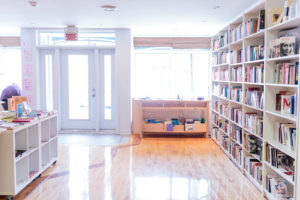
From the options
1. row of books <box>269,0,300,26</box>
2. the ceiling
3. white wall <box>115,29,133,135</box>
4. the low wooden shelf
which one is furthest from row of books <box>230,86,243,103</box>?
white wall <box>115,29,133,135</box>

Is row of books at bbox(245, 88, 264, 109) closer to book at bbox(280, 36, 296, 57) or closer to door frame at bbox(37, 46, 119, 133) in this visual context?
book at bbox(280, 36, 296, 57)

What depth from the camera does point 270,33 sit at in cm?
348

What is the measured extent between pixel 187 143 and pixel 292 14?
12.4 ft

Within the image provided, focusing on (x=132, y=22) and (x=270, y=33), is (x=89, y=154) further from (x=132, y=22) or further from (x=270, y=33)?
(x=270, y=33)

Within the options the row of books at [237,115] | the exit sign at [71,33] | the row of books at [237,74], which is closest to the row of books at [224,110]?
the row of books at [237,115]

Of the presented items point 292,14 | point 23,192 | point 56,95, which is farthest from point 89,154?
point 292,14

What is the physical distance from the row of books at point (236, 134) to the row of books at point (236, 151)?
0.10 metres

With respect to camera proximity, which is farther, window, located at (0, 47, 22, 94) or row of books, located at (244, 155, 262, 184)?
window, located at (0, 47, 22, 94)

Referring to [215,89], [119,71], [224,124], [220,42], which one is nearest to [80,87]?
[119,71]

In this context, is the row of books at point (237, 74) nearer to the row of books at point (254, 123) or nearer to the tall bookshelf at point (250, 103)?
the tall bookshelf at point (250, 103)

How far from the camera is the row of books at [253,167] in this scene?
3.74 metres

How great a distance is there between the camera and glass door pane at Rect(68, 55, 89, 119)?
23.5ft

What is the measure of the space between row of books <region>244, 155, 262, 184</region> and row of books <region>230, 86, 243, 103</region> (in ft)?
3.02

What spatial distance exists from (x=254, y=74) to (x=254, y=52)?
0.97 feet
